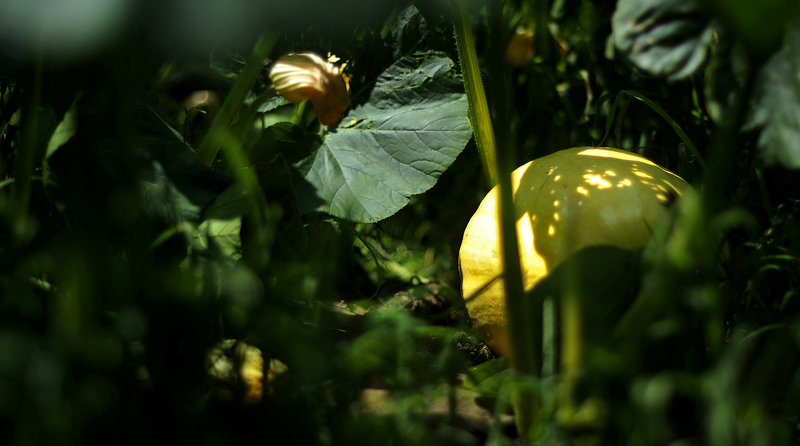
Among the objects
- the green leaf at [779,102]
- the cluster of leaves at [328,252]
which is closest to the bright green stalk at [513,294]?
the cluster of leaves at [328,252]

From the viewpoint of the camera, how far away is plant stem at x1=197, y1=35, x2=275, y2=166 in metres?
1.45

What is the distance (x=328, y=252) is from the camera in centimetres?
169

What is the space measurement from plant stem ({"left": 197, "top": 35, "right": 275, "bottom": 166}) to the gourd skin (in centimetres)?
52

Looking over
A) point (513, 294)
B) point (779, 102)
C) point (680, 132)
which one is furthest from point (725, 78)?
point (680, 132)

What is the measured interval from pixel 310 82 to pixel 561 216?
0.55 meters

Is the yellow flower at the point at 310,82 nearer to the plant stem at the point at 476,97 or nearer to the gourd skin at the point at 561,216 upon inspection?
the plant stem at the point at 476,97

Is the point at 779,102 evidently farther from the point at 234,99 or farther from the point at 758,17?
the point at 234,99

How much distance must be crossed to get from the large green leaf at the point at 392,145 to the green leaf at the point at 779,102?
90 cm

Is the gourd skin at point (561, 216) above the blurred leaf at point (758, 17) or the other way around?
the other way around

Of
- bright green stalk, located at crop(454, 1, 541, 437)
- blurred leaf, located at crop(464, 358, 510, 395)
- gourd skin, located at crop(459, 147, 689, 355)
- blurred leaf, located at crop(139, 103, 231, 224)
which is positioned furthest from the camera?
gourd skin, located at crop(459, 147, 689, 355)

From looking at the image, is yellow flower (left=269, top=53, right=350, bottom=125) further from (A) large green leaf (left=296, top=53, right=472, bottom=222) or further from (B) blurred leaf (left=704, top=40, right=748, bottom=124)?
(B) blurred leaf (left=704, top=40, right=748, bottom=124)

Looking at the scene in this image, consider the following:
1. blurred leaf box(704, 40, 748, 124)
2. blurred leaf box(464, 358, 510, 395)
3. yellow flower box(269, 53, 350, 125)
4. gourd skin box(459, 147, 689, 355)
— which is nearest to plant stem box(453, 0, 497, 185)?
gourd skin box(459, 147, 689, 355)

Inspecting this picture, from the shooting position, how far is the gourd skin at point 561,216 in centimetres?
137

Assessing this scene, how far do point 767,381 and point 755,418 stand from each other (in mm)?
275
